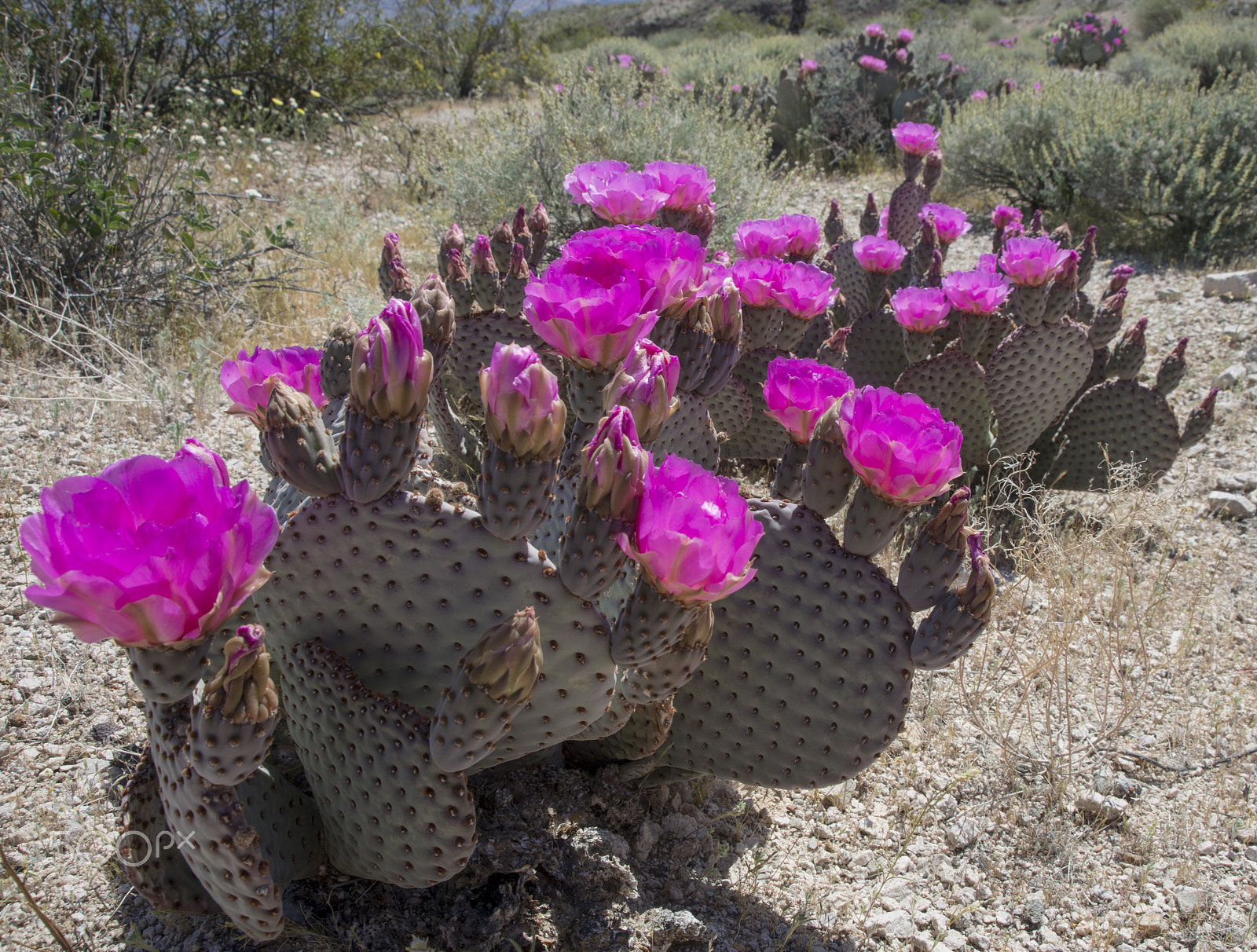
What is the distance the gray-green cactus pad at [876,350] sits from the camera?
3342 mm

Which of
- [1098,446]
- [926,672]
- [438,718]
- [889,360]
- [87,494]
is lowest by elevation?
[926,672]

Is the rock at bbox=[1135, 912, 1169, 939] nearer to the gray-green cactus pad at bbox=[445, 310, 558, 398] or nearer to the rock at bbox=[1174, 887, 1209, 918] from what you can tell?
the rock at bbox=[1174, 887, 1209, 918]

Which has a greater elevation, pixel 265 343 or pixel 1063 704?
pixel 265 343

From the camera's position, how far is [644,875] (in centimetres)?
171

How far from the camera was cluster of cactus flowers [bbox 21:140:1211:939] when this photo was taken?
1.02 metres

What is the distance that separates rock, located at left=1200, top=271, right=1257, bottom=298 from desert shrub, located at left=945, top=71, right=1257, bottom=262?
653mm

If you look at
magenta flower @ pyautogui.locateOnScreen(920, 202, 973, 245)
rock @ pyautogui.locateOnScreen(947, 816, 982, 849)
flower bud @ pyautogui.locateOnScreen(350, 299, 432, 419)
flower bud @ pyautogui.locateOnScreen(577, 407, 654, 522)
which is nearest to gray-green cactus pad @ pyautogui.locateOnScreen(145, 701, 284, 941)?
flower bud @ pyautogui.locateOnScreen(350, 299, 432, 419)

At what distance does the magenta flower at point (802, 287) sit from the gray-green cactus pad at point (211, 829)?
1933 mm

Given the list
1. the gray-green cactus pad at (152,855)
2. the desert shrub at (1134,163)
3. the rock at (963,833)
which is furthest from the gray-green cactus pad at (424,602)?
the desert shrub at (1134,163)

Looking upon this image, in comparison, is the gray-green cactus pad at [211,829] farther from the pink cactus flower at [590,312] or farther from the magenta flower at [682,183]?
the magenta flower at [682,183]

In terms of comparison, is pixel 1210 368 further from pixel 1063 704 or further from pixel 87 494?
pixel 87 494

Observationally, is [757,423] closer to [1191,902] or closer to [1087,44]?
[1191,902]

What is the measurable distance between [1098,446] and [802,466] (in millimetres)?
2131

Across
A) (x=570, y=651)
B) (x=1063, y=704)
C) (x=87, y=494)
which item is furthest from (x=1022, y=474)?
(x=87, y=494)
